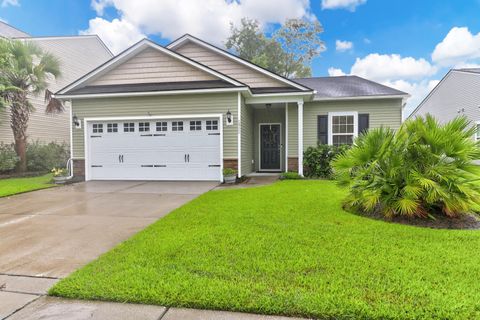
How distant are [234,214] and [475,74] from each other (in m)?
19.5

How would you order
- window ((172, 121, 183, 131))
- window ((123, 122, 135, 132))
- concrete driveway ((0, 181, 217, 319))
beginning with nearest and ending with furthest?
concrete driveway ((0, 181, 217, 319)) < window ((172, 121, 183, 131)) < window ((123, 122, 135, 132))

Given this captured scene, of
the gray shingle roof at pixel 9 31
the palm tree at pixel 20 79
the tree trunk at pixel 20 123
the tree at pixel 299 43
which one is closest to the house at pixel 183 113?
the palm tree at pixel 20 79

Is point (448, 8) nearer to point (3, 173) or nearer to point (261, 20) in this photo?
point (261, 20)

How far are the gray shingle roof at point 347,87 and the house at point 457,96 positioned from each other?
480 centimetres

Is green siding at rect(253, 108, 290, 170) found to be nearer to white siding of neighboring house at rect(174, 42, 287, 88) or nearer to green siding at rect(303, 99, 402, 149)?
green siding at rect(303, 99, 402, 149)

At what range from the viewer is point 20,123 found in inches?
488

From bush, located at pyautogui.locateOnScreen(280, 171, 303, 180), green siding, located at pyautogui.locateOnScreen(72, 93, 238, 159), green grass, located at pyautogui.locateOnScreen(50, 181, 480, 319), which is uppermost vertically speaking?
green siding, located at pyautogui.locateOnScreen(72, 93, 238, 159)

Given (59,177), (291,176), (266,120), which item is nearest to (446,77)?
(266,120)

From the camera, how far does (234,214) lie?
5441 mm

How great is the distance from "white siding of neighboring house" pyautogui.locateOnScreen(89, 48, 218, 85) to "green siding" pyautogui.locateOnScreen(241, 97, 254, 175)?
1932 millimetres

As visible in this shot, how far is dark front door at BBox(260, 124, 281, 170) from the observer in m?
13.4

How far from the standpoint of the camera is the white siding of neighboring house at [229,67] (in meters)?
11.7

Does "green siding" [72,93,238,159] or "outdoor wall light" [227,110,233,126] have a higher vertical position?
"green siding" [72,93,238,159]

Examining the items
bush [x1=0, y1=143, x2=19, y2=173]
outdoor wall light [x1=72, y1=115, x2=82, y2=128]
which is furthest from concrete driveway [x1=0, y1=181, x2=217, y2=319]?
bush [x1=0, y1=143, x2=19, y2=173]
